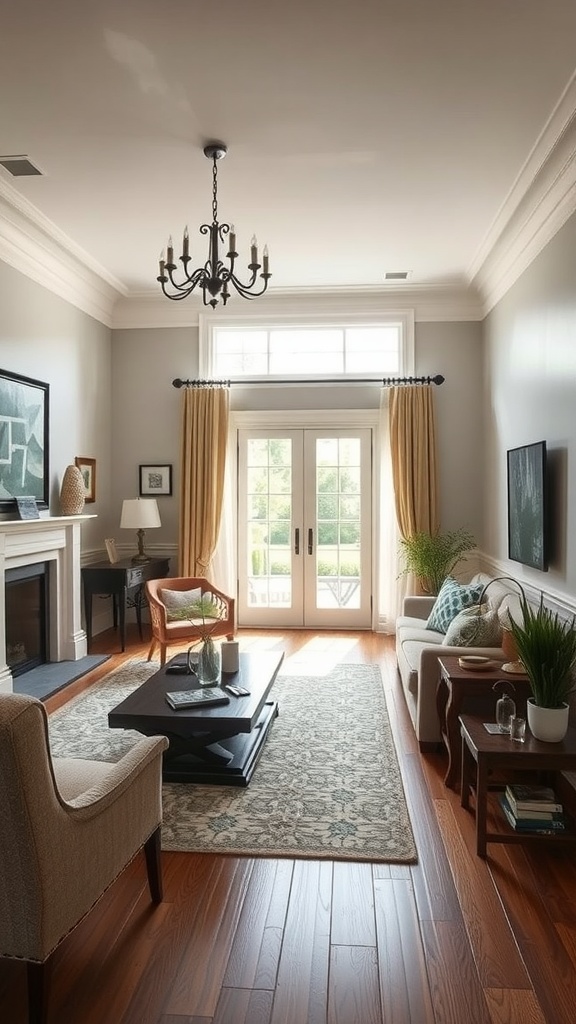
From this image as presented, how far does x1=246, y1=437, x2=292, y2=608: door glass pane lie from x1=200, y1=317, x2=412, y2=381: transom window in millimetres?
764

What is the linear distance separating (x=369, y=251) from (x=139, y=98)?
254 centimetres

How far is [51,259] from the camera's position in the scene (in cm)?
510

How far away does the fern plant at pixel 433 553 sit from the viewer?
19.0 feet

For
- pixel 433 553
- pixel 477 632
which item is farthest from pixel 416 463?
pixel 477 632

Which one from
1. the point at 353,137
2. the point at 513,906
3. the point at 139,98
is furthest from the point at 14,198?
the point at 513,906

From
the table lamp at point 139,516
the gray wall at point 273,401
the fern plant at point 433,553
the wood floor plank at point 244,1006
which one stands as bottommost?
the wood floor plank at point 244,1006

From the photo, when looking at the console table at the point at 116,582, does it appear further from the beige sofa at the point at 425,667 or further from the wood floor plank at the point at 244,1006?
the wood floor plank at the point at 244,1006

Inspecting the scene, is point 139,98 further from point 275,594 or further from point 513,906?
point 275,594

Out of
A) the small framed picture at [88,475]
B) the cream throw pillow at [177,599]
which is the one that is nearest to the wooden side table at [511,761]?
the cream throw pillow at [177,599]

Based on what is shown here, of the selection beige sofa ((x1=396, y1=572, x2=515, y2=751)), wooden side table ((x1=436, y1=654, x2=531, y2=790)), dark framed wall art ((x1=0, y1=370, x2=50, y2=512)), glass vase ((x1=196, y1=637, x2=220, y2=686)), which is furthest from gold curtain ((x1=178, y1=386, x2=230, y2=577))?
wooden side table ((x1=436, y1=654, x2=531, y2=790))

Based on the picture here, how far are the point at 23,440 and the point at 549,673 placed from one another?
3990 mm

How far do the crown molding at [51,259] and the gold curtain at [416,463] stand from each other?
3012mm

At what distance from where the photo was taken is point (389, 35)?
9.00ft

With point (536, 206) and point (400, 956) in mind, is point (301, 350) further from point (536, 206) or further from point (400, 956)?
point (400, 956)
